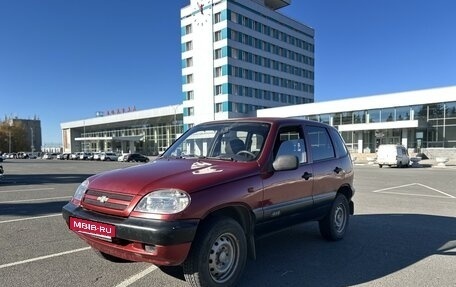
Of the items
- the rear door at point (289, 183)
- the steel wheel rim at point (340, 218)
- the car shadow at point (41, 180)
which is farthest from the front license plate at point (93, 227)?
the car shadow at point (41, 180)

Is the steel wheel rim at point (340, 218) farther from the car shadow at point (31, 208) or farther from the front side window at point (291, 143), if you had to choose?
the car shadow at point (31, 208)

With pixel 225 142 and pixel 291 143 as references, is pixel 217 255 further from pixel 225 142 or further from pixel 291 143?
pixel 291 143

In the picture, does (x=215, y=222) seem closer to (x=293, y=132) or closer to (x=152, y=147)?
(x=293, y=132)

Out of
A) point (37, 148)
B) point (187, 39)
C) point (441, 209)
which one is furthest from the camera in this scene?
point (37, 148)

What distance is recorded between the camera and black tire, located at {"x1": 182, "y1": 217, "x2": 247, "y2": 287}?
147 inches

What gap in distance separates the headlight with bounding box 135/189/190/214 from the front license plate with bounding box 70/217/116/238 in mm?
363

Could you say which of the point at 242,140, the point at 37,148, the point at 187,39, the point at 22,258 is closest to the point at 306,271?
the point at 242,140

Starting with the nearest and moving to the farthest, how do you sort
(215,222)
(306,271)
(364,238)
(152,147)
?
(215,222)
(306,271)
(364,238)
(152,147)

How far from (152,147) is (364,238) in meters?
81.4

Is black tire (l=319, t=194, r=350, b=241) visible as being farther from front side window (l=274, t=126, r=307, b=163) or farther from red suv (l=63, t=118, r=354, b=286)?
front side window (l=274, t=126, r=307, b=163)

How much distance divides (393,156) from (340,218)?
27.8 m

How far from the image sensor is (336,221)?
6215 mm

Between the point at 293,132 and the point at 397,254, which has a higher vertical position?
the point at 293,132

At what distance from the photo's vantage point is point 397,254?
5.48m
